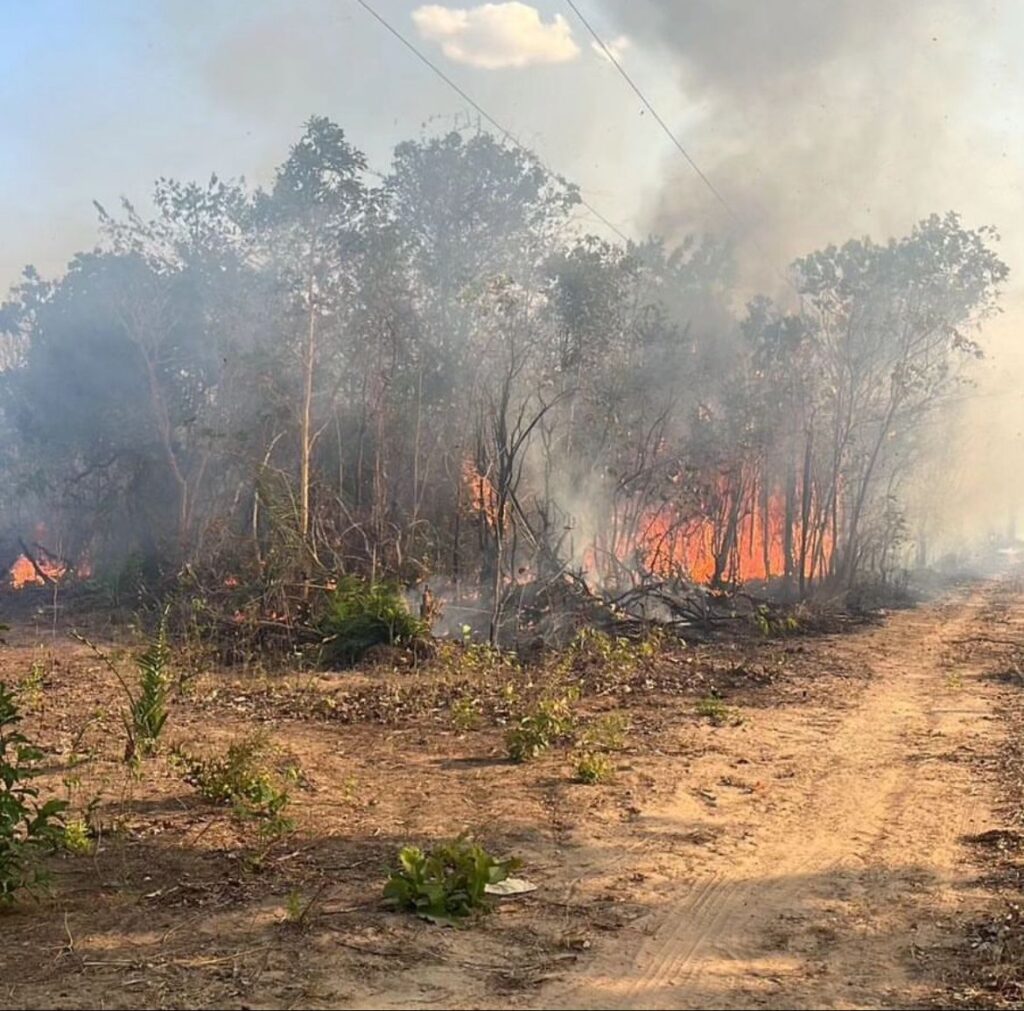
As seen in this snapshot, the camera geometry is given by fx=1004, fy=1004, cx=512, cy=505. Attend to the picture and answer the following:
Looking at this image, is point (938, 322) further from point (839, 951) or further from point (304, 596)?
point (839, 951)

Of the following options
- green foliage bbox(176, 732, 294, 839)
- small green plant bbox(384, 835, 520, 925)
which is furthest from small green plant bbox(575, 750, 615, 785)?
small green plant bbox(384, 835, 520, 925)

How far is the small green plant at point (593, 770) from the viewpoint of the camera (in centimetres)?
670

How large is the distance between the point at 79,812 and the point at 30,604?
54.4 ft

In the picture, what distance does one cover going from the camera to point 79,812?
5.89 metres

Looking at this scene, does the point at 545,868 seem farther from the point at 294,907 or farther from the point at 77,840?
the point at 77,840

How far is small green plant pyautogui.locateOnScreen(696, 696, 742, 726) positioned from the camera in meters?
9.00

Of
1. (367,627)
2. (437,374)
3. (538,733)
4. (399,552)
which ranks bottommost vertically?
(538,733)

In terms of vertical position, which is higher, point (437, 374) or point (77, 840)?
point (437, 374)

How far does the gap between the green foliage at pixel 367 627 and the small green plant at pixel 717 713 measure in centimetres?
396

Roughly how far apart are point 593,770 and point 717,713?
2.75 m

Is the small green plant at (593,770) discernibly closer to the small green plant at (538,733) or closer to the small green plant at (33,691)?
the small green plant at (538,733)

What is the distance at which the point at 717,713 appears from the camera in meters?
9.10

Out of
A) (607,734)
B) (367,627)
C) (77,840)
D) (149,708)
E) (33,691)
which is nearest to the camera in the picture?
(77,840)

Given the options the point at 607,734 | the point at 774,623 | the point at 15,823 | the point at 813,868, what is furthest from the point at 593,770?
the point at 774,623
